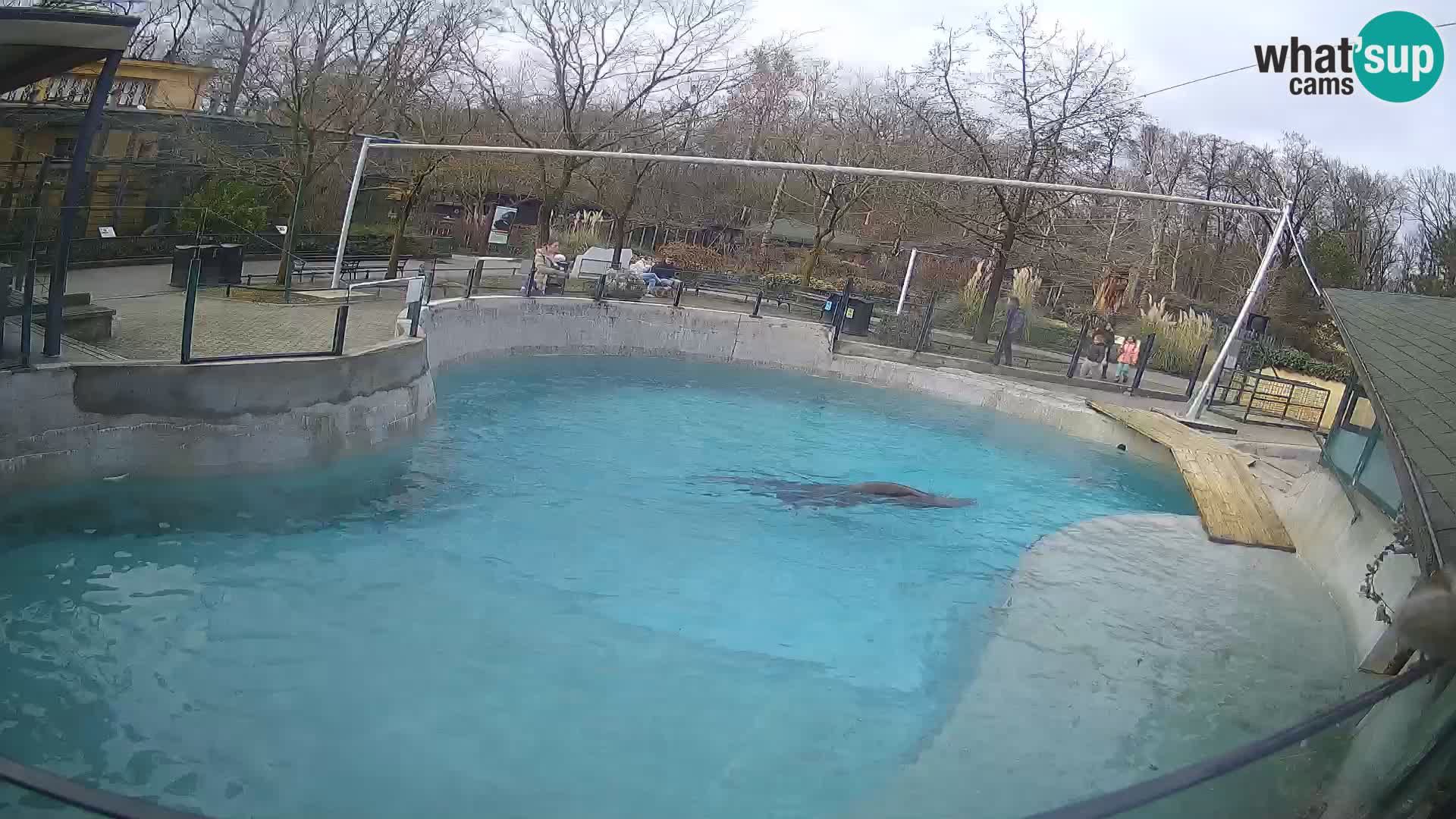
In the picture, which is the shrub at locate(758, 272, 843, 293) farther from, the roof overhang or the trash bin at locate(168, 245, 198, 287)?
the roof overhang

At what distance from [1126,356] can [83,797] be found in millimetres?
21276

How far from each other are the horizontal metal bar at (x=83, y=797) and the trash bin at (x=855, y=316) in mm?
20565

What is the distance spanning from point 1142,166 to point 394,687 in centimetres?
5361

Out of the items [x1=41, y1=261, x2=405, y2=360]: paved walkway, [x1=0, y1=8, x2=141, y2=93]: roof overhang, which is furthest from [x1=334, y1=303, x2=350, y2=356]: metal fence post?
[x1=0, y1=8, x2=141, y2=93]: roof overhang

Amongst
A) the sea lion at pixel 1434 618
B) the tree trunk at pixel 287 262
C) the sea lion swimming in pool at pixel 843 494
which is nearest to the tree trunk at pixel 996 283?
the sea lion swimming in pool at pixel 843 494

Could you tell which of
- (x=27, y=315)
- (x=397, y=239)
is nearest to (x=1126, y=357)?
(x=397, y=239)

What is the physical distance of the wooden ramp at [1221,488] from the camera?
38.7ft

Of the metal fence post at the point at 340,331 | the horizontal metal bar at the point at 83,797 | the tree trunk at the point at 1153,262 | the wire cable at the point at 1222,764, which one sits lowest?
the metal fence post at the point at 340,331

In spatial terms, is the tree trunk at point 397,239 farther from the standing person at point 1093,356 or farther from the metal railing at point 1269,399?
the metal railing at point 1269,399

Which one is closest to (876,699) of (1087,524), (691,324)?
(1087,524)

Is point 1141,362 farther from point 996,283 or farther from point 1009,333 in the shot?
point 996,283

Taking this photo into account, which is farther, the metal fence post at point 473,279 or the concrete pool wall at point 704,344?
the metal fence post at point 473,279

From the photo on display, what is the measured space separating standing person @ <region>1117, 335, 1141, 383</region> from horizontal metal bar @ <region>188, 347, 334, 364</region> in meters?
16.1

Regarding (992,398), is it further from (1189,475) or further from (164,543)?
(164,543)
